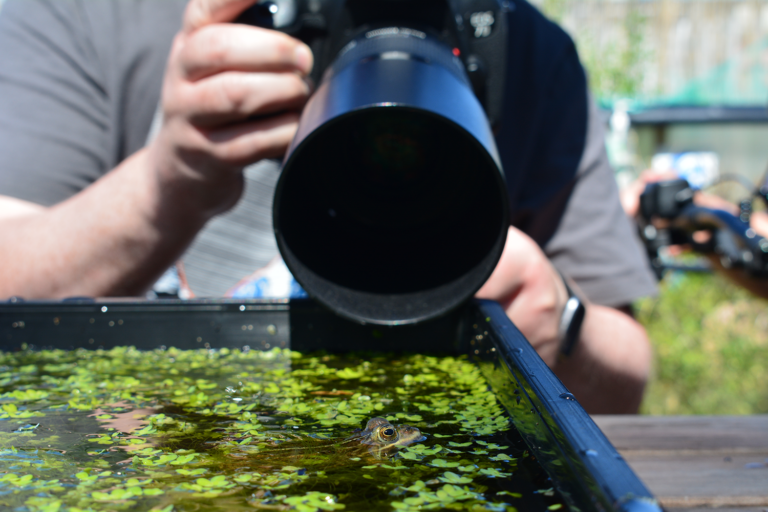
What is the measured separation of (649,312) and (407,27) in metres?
2.54

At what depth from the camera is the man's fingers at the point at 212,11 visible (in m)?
0.71

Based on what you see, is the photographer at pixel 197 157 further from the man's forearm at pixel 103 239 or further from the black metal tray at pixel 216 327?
the black metal tray at pixel 216 327

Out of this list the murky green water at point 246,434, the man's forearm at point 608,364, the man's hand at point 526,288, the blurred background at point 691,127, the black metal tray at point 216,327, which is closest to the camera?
the murky green water at point 246,434

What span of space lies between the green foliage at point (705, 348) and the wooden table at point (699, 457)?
143cm

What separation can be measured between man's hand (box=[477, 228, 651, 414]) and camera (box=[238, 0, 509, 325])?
0.12 m

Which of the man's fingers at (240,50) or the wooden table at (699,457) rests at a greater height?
the man's fingers at (240,50)

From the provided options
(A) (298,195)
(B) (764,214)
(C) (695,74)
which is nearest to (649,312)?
(B) (764,214)

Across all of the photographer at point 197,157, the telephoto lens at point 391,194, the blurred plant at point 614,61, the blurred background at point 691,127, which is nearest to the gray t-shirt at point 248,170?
the photographer at point 197,157

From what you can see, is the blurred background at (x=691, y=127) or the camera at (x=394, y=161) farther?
the blurred background at (x=691, y=127)

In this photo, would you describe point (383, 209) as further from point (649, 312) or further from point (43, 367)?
point (649, 312)

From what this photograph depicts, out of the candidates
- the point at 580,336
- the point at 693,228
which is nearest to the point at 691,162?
the point at 693,228

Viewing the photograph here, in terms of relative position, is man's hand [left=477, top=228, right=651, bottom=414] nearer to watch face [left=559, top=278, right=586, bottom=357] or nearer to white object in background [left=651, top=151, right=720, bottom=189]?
watch face [left=559, top=278, right=586, bottom=357]

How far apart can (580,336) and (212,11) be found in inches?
28.1

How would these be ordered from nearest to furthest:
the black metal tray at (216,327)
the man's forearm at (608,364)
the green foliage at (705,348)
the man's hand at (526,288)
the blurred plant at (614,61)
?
the black metal tray at (216,327) → the man's hand at (526,288) → the man's forearm at (608,364) → the green foliage at (705,348) → the blurred plant at (614,61)
